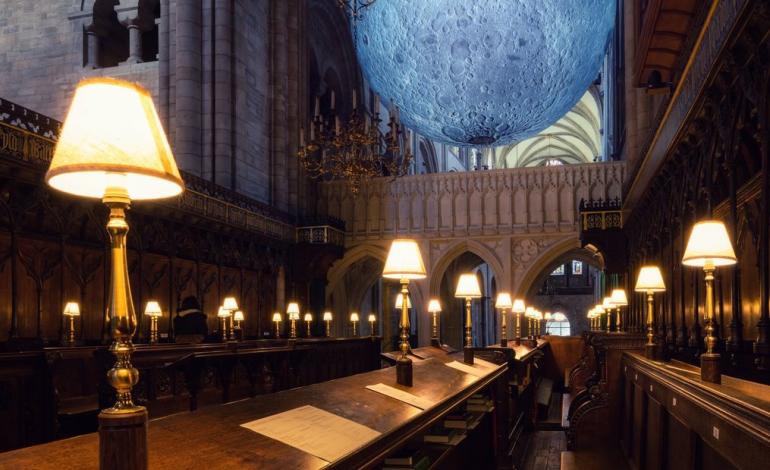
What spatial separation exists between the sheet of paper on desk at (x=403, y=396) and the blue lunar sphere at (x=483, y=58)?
551 inches

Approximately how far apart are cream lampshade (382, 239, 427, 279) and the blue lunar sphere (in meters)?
12.8

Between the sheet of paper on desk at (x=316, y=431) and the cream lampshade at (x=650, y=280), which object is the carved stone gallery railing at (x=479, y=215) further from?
the sheet of paper on desk at (x=316, y=431)

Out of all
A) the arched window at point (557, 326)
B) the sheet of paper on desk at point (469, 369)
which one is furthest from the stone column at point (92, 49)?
the arched window at point (557, 326)

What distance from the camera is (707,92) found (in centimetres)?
607

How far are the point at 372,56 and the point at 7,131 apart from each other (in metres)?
10.2

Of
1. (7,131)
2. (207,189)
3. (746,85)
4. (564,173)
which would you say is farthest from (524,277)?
(746,85)

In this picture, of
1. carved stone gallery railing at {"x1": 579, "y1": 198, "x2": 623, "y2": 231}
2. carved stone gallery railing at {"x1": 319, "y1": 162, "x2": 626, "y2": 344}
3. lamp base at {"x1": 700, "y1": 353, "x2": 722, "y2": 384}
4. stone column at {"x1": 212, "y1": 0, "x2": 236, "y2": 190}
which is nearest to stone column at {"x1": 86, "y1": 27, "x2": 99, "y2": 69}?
stone column at {"x1": 212, "y1": 0, "x2": 236, "y2": 190}

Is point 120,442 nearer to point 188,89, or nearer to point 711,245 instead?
point 711,245

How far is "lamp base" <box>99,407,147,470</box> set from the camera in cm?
170

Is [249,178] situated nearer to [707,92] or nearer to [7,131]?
[7,131]

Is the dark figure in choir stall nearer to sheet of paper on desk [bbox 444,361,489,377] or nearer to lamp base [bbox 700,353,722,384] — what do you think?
sheet of paper on desk [bbox 444,361,489,377]

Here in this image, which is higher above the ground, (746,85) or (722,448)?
(746,85)

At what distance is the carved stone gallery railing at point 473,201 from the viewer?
2050 centimetres

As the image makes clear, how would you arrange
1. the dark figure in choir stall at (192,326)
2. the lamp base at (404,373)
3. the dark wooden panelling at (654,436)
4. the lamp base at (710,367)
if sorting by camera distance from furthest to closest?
the dark figure in choir stall at (192,326), the lamp base at (404,373), the dark wooden panelling at (654,436), the lamp base at (710,367)
